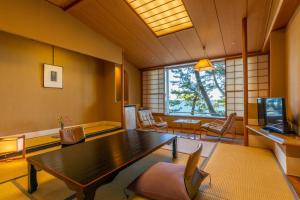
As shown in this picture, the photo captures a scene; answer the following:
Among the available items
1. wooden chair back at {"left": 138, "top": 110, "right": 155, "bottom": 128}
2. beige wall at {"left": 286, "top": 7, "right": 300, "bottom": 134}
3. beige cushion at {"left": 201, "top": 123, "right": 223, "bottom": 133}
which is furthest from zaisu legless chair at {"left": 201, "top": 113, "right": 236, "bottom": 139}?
wooden chair back at {"left": 138, "top": 110, "right": 155, "bottom": 128}

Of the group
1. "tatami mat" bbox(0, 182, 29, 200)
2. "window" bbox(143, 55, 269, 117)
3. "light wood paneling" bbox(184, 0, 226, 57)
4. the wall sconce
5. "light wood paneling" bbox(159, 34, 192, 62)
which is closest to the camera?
"tatami mat" bbox(0, 182, 29, 200)

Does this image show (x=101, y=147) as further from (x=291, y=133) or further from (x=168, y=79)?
(x=168, y=79)

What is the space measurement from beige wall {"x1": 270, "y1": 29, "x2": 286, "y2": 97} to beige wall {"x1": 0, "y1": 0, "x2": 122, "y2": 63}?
4.34 meters

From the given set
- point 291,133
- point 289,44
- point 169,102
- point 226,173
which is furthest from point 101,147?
point 169,102

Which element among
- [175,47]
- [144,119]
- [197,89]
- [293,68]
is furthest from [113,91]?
[293,68]

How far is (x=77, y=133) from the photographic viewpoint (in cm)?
270

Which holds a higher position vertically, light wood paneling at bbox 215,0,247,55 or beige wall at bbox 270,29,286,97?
light wood paneling at bbox 215,0,247,55

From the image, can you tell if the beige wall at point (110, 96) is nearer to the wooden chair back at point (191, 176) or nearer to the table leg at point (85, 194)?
the wooden chair back at point (191, 176)

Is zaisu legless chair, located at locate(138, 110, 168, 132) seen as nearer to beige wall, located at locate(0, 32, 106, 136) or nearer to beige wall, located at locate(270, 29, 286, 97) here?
beige wall, located at locate(0, 32, 106, 136)

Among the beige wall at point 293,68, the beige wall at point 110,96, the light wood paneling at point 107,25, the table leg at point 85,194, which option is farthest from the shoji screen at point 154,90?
the table leg at point 85,194

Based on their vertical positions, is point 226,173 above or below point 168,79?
below

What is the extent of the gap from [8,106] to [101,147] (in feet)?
10.2

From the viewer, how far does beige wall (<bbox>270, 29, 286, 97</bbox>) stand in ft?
10.9

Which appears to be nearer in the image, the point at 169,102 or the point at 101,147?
the point at 101,147
